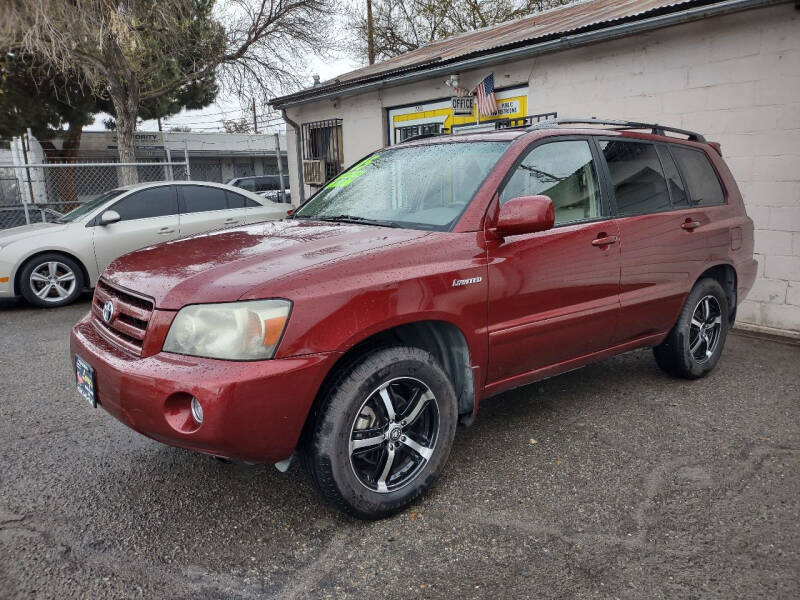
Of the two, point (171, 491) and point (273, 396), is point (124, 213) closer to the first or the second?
point (171, 491)

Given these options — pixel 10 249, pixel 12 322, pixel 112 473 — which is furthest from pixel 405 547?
pixel 10 249

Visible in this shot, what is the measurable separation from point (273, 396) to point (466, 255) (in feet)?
3.82

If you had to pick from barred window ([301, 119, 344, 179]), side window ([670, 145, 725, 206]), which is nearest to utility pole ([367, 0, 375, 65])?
barred window ([301, 119, 344, 179])

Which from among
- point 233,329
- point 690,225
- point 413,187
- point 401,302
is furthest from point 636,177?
point 233,329

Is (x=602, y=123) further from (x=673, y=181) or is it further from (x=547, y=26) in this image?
(x=547, y=26)

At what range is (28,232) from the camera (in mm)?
7531

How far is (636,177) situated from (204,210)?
6143 mm

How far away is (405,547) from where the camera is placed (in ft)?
8.68

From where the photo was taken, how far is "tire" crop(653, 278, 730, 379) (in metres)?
4.36

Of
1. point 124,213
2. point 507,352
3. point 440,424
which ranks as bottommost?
point 440,424

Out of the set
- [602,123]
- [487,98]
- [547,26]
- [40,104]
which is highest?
[40,104]

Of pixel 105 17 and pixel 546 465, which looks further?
pixel 105 17

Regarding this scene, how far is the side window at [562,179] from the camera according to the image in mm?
3406

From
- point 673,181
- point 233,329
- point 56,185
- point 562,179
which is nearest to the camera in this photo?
point 233,329
